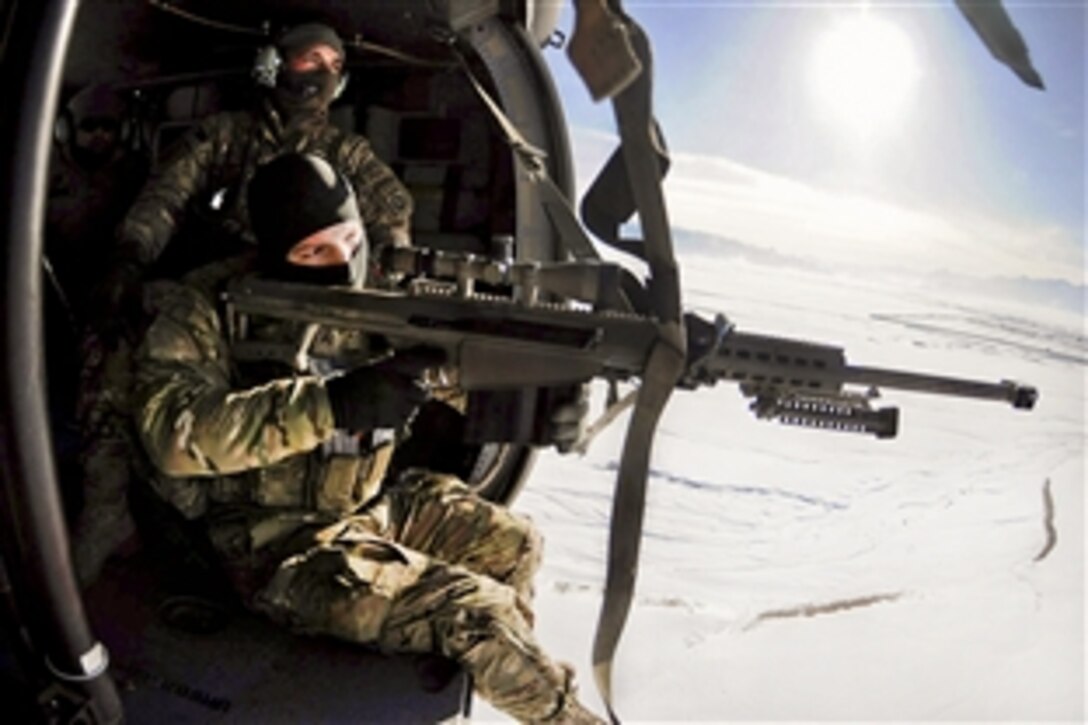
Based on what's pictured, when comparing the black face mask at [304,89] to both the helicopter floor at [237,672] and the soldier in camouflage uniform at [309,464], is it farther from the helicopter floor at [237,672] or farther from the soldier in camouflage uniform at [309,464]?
the helicopter floor at [237,672]

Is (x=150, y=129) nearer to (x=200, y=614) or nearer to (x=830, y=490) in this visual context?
(x=200, y=614)

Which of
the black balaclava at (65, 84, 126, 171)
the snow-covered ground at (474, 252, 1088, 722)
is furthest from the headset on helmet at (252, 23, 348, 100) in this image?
the snow-covered ground at (474, 252, 1088, 722)

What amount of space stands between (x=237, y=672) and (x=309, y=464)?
1.47 ft

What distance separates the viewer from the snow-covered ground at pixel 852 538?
4.10 metres

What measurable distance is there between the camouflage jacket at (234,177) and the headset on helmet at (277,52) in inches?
3.3

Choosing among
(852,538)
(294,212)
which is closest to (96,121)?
(294,212)

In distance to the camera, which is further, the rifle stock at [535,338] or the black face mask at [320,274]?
the black face mask at [320,274]

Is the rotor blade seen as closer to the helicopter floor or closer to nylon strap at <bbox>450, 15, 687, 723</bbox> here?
nylon strap at <bbox>450, 15, 687, 723</bbox>

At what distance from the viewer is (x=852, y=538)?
525cm

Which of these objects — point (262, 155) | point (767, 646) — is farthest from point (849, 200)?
point (262, 155)

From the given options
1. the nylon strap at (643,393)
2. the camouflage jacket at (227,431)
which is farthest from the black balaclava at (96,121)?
the nylon strap at (643,393)

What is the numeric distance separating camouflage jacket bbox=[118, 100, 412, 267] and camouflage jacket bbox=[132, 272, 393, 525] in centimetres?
48

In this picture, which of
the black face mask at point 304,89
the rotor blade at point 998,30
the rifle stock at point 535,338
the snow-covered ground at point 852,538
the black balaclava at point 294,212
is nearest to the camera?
the rotor blade at point 998,30

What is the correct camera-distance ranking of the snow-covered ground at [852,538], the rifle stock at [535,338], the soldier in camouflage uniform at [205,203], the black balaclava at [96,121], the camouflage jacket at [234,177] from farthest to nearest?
the snow-covered ground at [852,538]
the black balaclava at [96,121]
the camouflage jacket at [234,177]
the soldier in camouflage uniform at [205,203]
the rifle stock at [535,338]
